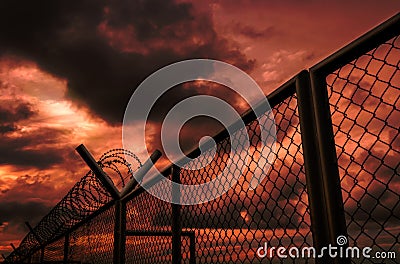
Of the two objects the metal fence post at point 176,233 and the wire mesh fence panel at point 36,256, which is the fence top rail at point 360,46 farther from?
the wire mesh fence panel at point 36,256

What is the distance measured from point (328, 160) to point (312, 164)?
0.10 m

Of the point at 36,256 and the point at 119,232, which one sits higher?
the point at 36,256

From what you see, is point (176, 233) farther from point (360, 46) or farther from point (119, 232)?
point (360, 46)

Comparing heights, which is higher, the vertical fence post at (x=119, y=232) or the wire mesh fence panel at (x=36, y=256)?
the wire mesh fence panel at (x=36, y=256)

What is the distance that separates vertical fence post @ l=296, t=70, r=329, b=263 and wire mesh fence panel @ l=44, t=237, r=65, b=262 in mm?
9320

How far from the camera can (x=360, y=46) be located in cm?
197

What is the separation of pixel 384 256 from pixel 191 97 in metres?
1.45

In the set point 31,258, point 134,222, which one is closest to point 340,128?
point 134,222

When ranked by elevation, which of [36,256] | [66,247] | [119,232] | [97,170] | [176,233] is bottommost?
[176,233]

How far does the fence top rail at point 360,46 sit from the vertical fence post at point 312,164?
0.39 ft

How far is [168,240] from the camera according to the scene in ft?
12.8

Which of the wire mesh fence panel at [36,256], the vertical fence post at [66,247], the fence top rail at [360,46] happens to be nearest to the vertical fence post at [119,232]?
the fence top rail at [360,46]

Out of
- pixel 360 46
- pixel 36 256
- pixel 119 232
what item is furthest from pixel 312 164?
pixel 36 256

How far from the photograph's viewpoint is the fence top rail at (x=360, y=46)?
1854mm
